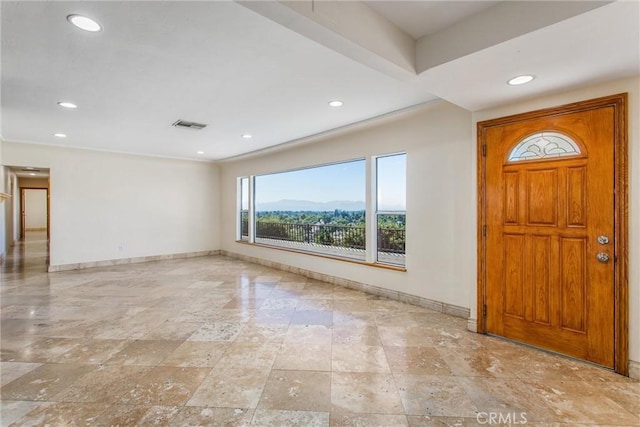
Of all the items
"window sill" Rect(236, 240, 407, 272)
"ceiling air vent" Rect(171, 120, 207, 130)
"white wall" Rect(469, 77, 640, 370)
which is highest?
"ceiling air vent" Rect(171, 120, 207, 130)

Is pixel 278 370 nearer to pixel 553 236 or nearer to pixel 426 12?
pixel 553 236

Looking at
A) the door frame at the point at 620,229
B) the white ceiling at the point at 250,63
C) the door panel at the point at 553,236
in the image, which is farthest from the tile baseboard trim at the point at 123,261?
the door frame at the point at 620,229

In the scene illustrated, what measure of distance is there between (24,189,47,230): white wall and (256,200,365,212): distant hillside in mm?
12824

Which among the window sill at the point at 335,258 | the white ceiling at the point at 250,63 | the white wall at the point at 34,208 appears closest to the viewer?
the white ceiling at the point at 250,63

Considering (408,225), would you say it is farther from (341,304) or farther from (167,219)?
(167,219)

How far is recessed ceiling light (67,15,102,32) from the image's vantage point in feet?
6.25

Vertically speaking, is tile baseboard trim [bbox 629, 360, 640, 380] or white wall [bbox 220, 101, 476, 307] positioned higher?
white wall [bbox 220, 101, 476, 307]

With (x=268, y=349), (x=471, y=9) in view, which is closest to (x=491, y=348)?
(x=268, y=349)

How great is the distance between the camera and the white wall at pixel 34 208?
13062 mm

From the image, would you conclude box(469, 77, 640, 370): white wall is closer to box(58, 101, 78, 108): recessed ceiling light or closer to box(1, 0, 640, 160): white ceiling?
box(1, 0, 640, 160): white ceiling

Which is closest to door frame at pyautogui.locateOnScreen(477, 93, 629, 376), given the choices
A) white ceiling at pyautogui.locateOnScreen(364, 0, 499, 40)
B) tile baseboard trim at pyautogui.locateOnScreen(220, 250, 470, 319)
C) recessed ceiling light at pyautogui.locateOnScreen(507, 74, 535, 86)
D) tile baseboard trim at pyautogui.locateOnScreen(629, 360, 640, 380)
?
tile baseboard trim at pyautogui.locateOnScreen(629, 360, 640, 380)

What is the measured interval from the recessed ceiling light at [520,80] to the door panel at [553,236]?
0.51 m

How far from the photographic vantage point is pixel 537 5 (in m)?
1.68

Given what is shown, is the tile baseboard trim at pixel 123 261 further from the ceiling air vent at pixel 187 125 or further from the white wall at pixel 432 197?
the white wall at pixel 432 197
